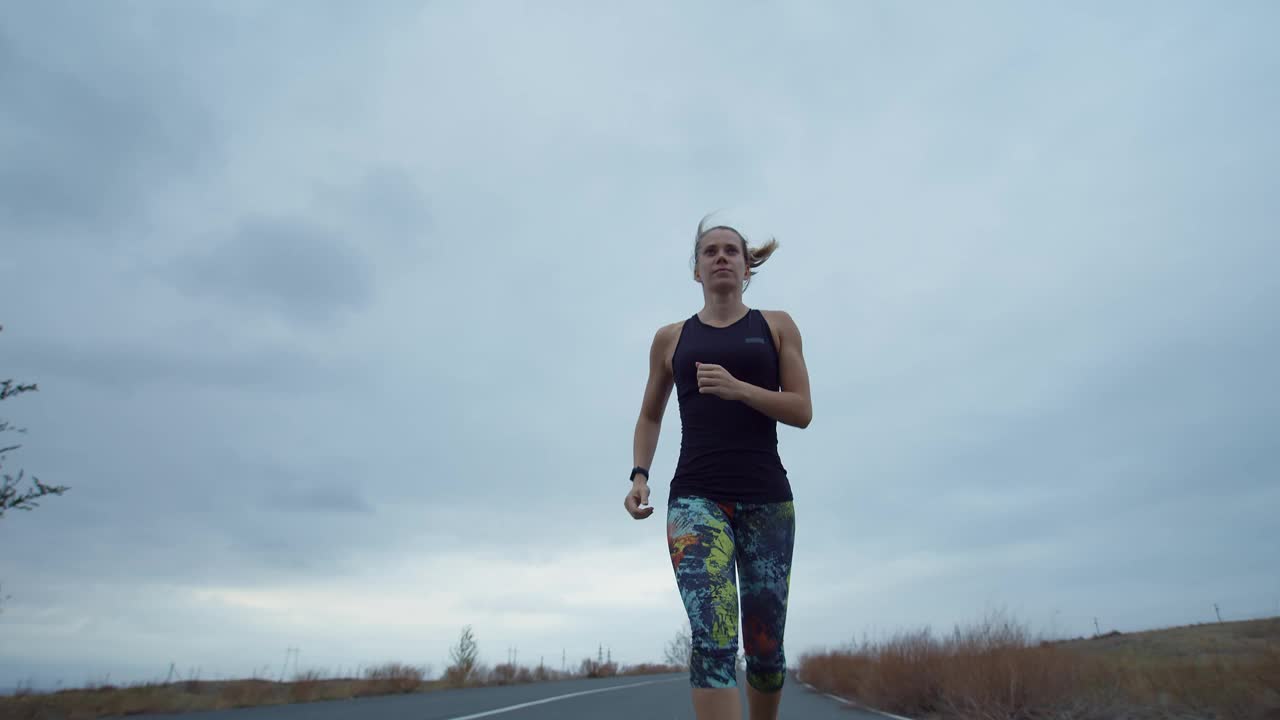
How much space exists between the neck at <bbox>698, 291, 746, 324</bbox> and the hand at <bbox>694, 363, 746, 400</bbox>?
511 millimetres

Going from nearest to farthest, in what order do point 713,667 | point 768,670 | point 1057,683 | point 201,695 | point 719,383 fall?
1. point 713,667
2. point 719,383
3. point 768,670
4. point 1057,683
5. point 201,695

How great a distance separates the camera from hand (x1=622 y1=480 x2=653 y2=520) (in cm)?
314

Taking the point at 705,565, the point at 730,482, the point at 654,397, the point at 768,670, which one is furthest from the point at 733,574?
the point at 654,397

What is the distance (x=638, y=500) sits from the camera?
3242 millimetres

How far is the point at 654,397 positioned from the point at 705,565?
98 cm

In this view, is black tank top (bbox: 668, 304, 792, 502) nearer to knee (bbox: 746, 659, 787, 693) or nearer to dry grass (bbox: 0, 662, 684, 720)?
knee (bbox: 746, 659, 787, 693)

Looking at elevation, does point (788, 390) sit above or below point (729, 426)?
above

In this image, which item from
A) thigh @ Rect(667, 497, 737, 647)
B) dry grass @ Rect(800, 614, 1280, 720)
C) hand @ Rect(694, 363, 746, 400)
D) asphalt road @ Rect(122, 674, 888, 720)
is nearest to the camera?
thigh @ Rect(667, 497, 737, 647)

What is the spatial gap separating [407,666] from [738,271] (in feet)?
59.2

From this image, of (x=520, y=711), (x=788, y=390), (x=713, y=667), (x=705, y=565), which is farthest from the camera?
(x=520, y=711)

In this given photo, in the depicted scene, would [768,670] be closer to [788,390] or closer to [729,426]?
[729,426]

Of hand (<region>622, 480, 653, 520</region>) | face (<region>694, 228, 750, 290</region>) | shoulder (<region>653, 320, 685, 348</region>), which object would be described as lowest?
hand (<region>622, 480, 653, 520</region>)

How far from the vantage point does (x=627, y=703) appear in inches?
430

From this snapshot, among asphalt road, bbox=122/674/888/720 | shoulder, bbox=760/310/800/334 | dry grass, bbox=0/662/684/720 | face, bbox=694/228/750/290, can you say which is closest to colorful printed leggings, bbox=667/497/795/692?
shoulder, bbox=760/310/800/334
